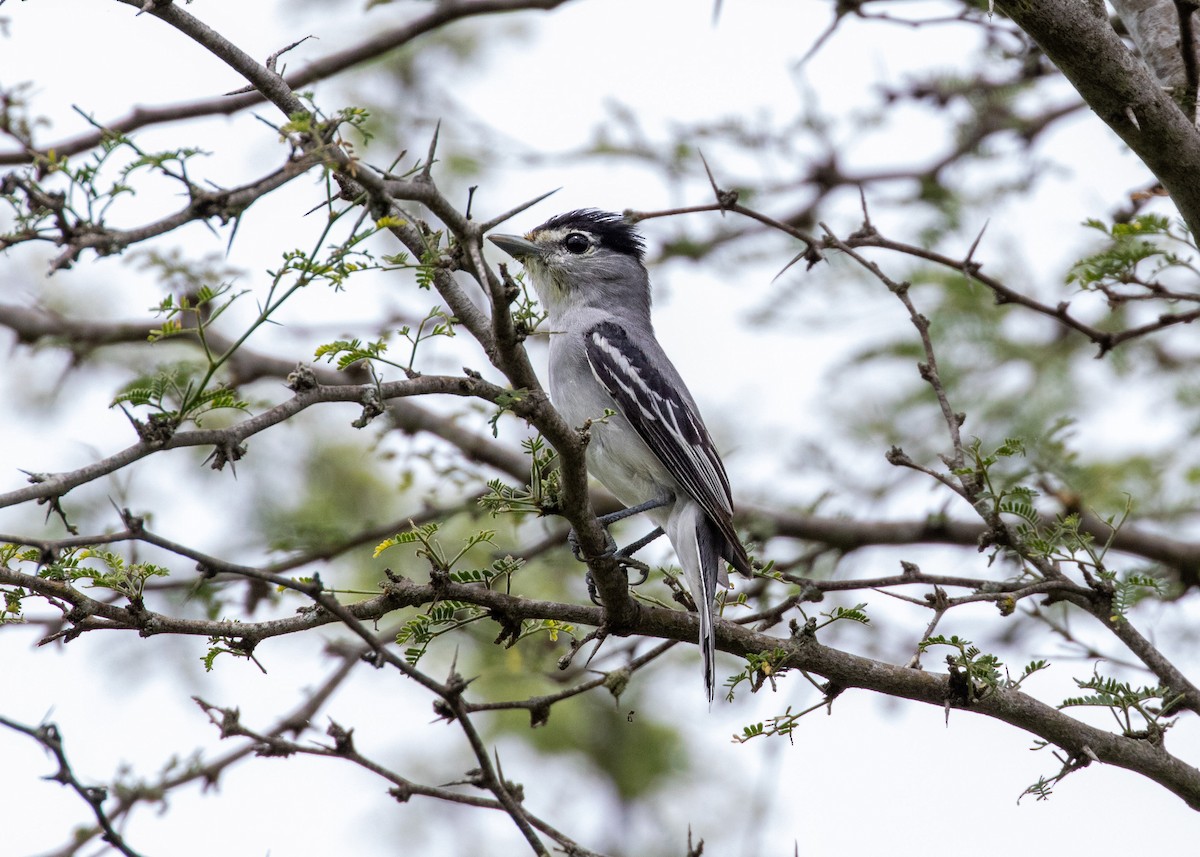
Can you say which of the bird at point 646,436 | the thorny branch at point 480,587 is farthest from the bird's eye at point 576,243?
the thorny branch at point 480,587

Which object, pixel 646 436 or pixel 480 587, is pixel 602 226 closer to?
pixel 646 436

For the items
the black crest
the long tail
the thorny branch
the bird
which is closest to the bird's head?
the black crest

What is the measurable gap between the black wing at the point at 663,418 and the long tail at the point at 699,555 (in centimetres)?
8

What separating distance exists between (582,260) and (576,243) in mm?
94

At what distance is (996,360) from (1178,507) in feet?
4.05

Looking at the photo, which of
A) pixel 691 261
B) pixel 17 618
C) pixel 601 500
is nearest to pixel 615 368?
pixel 601 500

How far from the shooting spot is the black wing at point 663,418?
461 cm

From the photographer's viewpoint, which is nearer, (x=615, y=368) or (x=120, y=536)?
(x=120, y=536)

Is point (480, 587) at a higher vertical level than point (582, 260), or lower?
lower

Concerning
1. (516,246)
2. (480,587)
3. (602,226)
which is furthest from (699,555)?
(602,226)

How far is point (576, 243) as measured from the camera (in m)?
5.98

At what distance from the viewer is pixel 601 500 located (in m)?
6.32

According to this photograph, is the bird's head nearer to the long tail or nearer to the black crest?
the black crest

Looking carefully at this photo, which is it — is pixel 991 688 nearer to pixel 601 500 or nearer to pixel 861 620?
pixel 861 620
